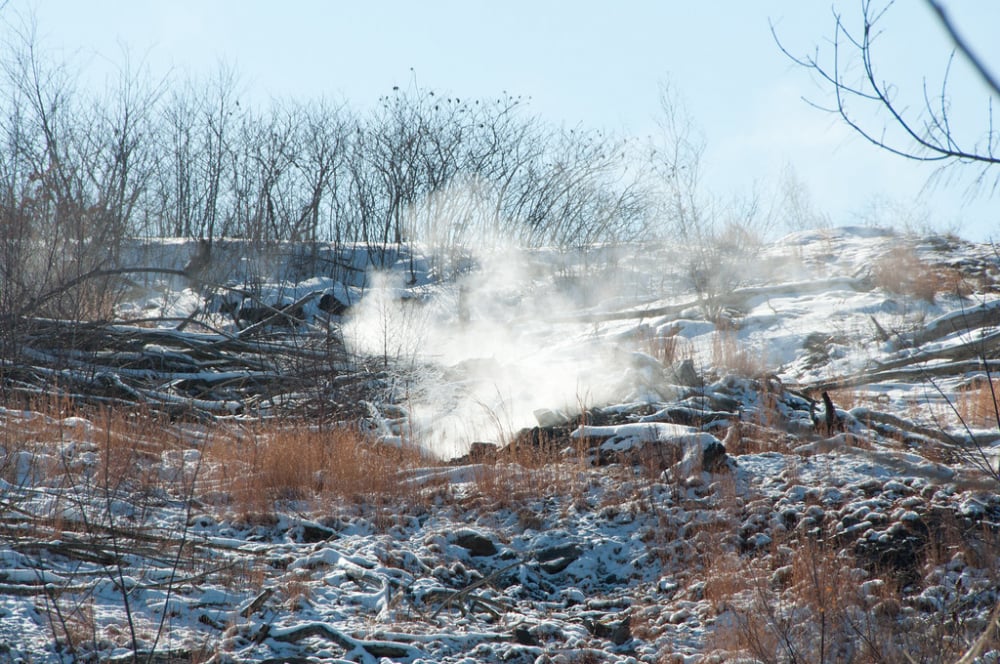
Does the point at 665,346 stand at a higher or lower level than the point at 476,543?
higher

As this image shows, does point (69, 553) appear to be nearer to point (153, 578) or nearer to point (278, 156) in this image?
point (153, 578)

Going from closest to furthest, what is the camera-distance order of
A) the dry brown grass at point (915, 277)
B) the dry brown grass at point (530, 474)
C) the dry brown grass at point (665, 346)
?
the dry brown grass at point (530, 474) → the dry brown grass at point (665, 346) → the dry brown grass at point (915, 277)

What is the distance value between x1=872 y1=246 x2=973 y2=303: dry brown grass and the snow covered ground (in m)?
1.19

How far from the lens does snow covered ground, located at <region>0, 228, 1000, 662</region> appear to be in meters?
3.75

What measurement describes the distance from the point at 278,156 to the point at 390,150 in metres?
3.29

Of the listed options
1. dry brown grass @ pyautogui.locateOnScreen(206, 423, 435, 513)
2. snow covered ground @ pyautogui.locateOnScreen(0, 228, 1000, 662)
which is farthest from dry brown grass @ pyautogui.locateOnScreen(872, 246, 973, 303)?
dry brown grass @ pyautogui.locateOnScreen(206, 423, 435, 513)

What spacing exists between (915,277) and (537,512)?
973 centimetres

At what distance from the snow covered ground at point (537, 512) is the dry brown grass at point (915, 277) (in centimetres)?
119

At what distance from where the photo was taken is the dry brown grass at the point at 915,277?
39.8ft

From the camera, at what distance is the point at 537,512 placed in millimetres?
5719

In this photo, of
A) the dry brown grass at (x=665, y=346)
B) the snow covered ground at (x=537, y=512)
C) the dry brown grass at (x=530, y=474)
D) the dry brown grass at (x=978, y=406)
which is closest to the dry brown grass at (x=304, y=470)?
the snow covered ground at (x=537, y=512)

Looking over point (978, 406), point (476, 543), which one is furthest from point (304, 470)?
point (978, 406)

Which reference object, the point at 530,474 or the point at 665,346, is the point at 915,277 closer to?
the point at 665,346

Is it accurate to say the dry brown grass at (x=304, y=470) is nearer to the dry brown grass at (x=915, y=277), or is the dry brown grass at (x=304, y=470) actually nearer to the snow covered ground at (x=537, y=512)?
the snow covered ground at (x=537, y=512)
